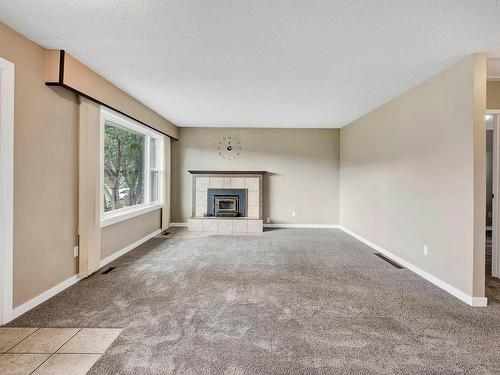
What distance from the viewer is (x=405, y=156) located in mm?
3760

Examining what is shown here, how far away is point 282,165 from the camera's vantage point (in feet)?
21.7

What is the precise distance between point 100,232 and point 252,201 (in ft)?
11.7

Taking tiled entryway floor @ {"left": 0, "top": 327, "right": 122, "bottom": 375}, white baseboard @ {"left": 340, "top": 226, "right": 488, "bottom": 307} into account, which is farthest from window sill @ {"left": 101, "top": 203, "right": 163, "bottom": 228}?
white baseboard @ {"left": 340, "top": 226, "right": 488, "bottom": 307}

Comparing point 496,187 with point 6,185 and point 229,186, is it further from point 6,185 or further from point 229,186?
point 6,185

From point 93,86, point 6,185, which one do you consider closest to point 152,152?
point 93,86

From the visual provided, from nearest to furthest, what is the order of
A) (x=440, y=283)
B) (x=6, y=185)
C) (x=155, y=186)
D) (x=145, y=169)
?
(x=6, y=185) → (x=440, y=283) → (x=145, y=169) → (x=155, y=186)

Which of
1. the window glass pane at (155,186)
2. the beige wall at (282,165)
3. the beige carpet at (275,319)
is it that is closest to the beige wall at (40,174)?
the beige carpet at (275,319)

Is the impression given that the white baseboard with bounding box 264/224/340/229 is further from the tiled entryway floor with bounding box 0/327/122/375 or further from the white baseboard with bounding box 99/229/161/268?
Answer: the tiled entryway floor with bounding box 0/327/122/375

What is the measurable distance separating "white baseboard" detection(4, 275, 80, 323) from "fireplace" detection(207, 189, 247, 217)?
140 inches

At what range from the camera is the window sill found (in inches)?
148

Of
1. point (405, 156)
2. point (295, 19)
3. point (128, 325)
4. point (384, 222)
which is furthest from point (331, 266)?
point (295, 19)

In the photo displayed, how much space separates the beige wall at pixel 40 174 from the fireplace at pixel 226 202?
3.54 m

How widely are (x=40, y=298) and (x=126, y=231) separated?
1.85 metres

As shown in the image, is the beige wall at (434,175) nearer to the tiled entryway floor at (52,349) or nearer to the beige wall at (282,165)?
the beige wall at (282,165)
